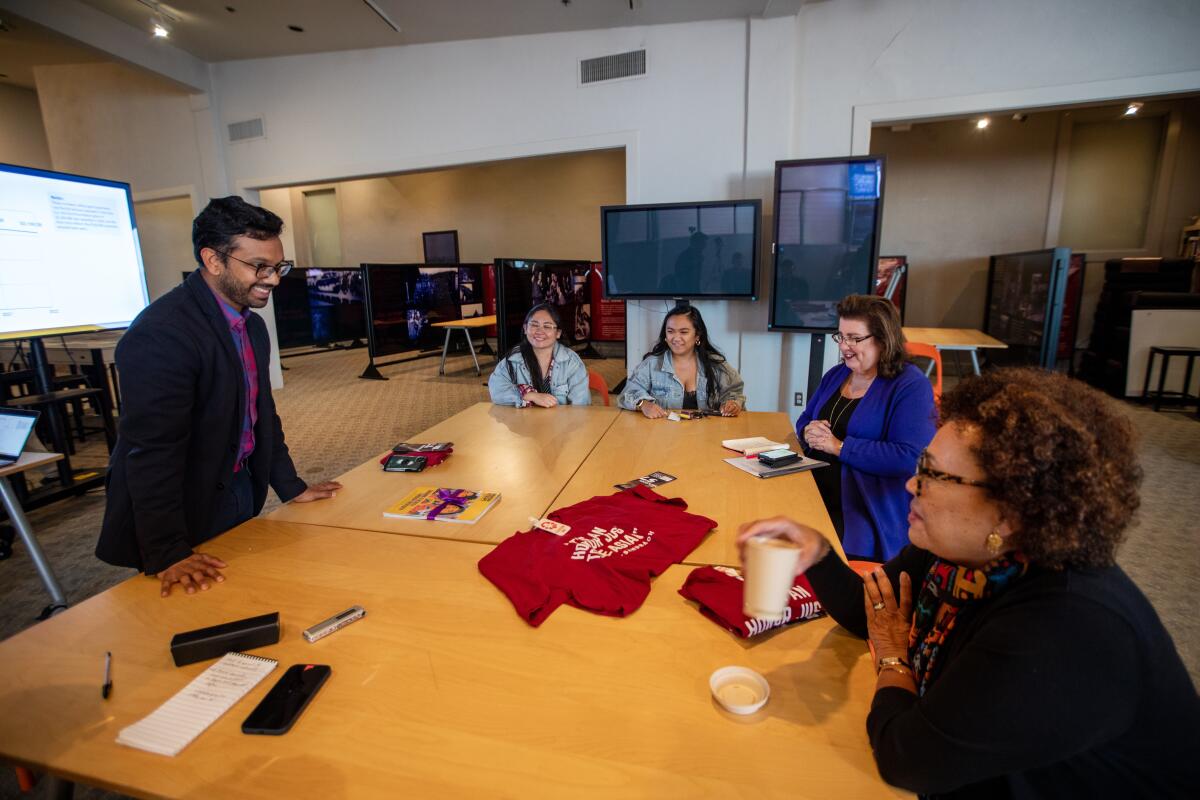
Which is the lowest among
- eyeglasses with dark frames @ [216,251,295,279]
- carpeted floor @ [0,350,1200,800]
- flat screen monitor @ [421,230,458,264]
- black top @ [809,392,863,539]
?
carpeted floor @ [0,350,1200,800]

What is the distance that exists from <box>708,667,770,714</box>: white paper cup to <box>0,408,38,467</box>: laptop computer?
290cm

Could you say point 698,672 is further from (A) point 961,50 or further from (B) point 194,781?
(A) point 961,50

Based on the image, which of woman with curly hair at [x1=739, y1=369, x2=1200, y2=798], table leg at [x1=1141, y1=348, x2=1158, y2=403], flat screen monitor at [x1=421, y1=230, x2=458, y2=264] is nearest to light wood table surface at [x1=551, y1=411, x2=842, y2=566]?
woman with curly hair at [x1=739, y1=369, x2=1200, y2=798]

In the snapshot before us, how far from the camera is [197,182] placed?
627cm

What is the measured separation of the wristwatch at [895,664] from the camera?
95 centimetres

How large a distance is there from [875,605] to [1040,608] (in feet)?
1.23

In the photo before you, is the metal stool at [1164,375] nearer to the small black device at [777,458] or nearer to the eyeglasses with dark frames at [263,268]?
the small black device at [777,458]

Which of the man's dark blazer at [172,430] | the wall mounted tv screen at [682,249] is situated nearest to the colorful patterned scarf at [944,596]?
the man's dark blazer at [172,430]

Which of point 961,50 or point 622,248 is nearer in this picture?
point 961,50

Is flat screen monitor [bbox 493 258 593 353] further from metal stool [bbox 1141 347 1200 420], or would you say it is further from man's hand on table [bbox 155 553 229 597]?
metal stool [bbox 1141 347 1200 420]

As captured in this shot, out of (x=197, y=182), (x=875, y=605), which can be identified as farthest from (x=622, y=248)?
(x=197, y=182)

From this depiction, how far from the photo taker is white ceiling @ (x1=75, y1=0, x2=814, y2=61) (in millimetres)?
Result: 4242

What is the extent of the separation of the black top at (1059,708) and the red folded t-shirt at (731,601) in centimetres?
31

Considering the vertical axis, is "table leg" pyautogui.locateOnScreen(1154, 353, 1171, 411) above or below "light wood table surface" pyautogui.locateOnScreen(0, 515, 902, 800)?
below
